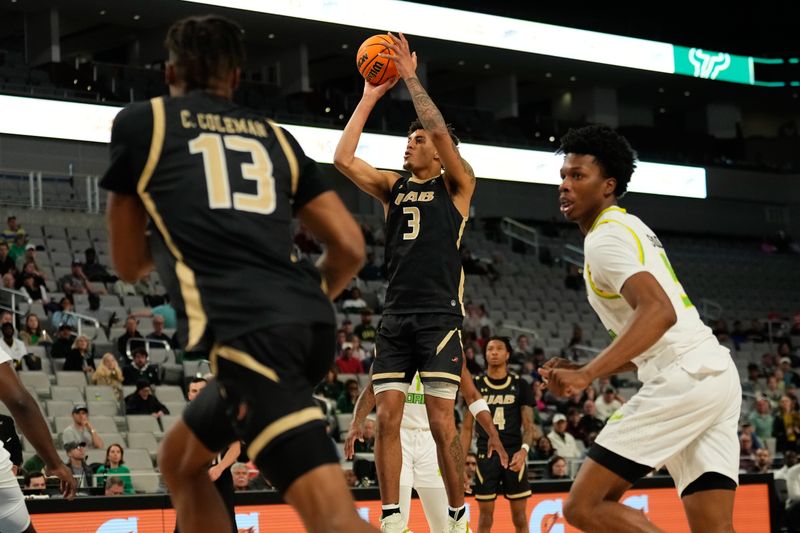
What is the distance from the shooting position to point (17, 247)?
18125 mm

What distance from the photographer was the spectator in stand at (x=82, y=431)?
12.8 m

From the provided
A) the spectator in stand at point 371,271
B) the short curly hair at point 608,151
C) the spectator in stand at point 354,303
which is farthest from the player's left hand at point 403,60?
the spectator in stand at point 371,271

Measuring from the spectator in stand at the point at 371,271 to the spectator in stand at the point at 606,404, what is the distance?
5.84 metres

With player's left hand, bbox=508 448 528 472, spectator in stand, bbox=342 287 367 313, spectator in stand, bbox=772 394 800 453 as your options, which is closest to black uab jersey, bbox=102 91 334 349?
player's left hand, bbox=508 448 528 472

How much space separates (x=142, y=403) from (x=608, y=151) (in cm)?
1016

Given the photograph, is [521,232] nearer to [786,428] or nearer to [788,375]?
[788,375]

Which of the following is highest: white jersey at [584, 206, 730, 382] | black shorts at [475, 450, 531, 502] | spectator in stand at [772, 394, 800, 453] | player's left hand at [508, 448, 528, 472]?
white jersey at [584, 206, 730, 382]

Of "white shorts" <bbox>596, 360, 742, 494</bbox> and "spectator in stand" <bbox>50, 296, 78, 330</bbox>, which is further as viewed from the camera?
"spectator in stand" <bbox>50, 296, 78, 330</bbox>

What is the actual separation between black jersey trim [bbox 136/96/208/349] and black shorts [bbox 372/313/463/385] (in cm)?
359

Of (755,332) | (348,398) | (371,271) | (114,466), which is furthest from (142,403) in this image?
(755,332)

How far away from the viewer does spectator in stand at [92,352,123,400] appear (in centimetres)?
1459

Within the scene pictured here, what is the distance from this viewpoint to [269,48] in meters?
31.0

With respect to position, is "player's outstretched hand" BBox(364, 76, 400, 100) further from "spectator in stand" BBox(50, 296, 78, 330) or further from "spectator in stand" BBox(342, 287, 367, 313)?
"spectator in stand" BBox(342, 287, 367, 313)

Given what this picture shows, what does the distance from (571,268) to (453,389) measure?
22088 mm
